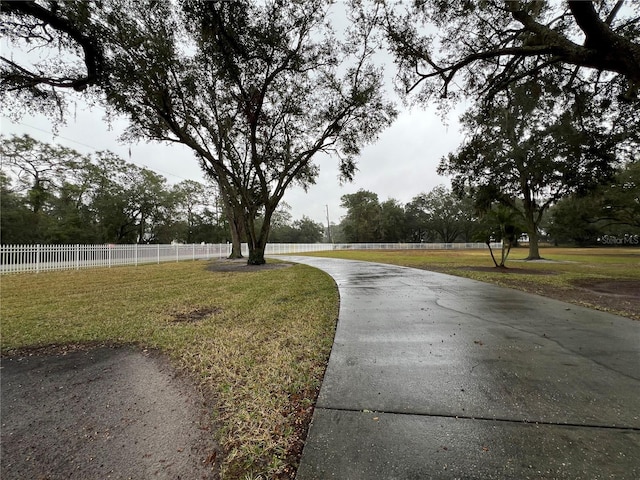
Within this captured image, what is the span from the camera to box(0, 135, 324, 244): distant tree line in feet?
65.0

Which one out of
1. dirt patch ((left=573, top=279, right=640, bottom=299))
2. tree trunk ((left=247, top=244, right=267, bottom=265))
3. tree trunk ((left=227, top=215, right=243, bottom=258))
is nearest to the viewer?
dirt patch ((left=573, top=279, right=640, bottom=299))

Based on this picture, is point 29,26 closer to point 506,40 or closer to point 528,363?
point 528,363

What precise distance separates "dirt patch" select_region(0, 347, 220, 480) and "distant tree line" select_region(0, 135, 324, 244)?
24872 mm

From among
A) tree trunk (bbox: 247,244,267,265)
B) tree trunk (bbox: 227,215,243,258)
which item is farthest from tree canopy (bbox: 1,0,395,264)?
tree trunk (bbox: 227,215,243,258)

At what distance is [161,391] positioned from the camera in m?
2.25

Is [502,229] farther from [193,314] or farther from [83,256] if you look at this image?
[83,256]

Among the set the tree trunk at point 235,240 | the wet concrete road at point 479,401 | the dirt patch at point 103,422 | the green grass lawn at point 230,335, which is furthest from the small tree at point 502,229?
the tree trunk at point 235,240

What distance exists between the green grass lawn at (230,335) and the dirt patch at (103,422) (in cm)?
18

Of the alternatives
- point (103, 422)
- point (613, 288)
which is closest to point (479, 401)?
point (103, 422)

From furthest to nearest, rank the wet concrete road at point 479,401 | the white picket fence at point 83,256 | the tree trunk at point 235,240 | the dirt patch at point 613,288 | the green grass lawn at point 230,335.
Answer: the tree trunk at point 235,240, the white picket fence at point 83,256, the dirt patch at point 613,288, the green grass lawn at point 230,335, the wet concrete road at point 479,401

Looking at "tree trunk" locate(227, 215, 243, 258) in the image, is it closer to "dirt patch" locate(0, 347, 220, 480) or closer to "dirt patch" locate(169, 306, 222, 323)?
"dirt patch" locate(169, 306, 222, 323)

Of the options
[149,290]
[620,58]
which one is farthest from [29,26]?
[620,58]

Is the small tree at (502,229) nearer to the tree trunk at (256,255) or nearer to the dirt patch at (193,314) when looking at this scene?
the tree trunk at (256,255)

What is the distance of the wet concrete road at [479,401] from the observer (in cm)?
142
